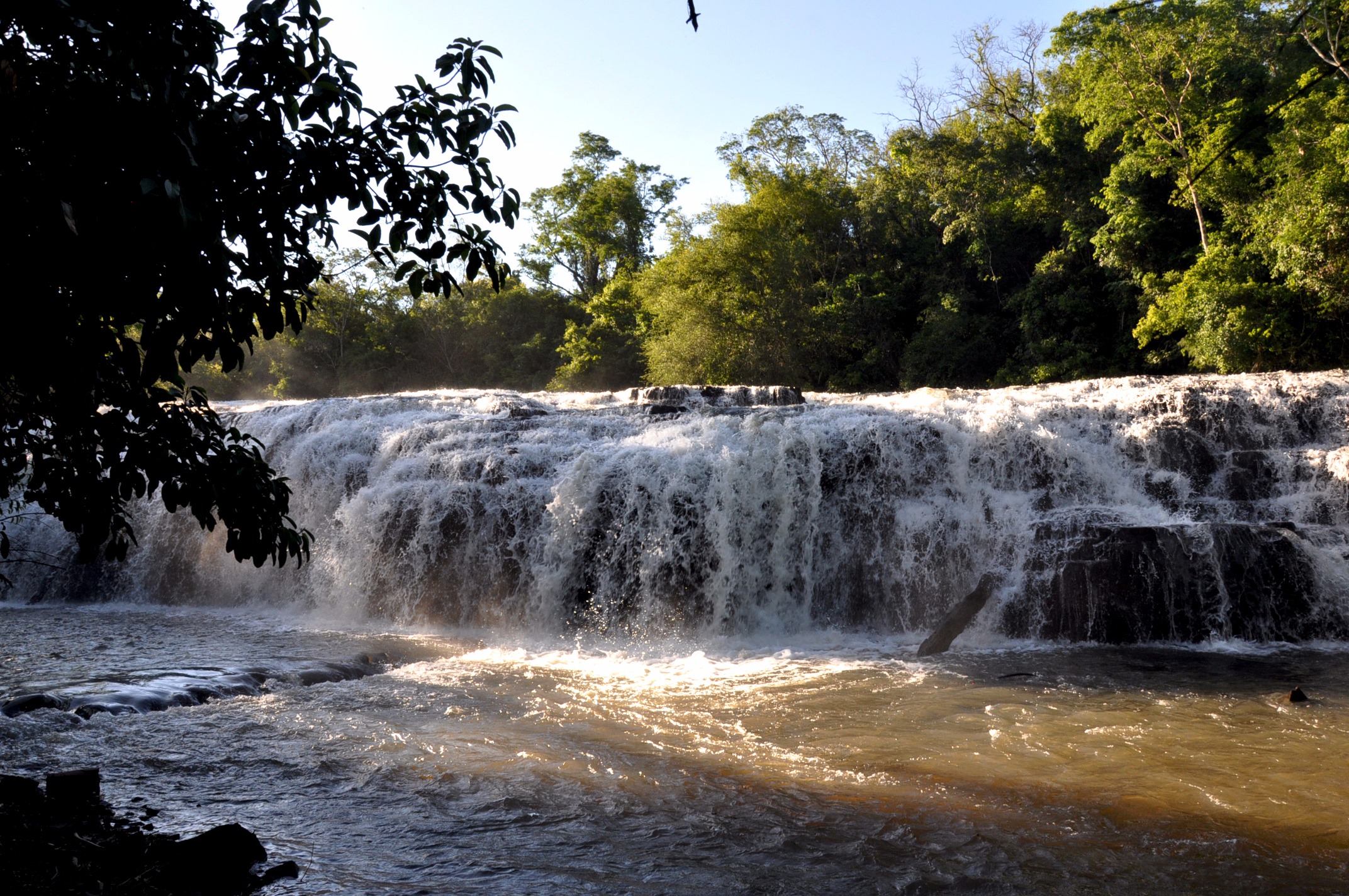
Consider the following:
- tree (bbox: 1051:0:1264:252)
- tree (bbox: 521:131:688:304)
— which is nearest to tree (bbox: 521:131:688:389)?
tree (bbox: 521:131:688:304)

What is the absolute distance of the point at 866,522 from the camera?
11.4 m

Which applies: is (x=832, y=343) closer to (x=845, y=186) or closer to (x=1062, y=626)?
(x=845, y=186)

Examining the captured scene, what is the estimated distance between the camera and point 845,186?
35.2 m

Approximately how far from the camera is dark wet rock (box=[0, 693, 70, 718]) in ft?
20.5

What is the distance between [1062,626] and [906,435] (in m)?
3.38

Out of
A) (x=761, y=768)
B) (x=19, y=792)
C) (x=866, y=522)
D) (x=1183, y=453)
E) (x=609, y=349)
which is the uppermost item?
(x=609, y=349)

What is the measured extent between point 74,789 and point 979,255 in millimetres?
28823

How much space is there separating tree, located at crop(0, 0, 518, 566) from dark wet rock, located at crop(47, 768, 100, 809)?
1.54 meters

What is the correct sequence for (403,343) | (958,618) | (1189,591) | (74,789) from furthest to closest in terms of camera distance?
(403,343), (958,618), (1189,591), (74,789)

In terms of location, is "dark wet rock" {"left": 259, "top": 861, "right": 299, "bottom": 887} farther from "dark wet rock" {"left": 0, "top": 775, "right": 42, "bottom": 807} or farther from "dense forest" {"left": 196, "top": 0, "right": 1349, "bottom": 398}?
"dense forest" {"left": 196, "top": 0, "right": 1349, "bottom": 398}

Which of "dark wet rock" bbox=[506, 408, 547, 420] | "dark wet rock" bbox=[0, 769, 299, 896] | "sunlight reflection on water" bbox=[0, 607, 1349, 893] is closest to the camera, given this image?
"dark wet rock" bbox=[0, 769, 299, 896]

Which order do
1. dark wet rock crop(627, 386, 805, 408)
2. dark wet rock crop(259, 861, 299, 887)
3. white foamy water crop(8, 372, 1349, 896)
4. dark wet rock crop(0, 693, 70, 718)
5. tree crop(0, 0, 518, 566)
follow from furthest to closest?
dark wet rock crop(627, 386, 805, 408), dark wet rock crop(0, 693, 70, 718), white foamy water crop(8, 372, 1349, 896), dark wet rock crop(259, 861, 299, 887), tree crop(0, 0, 518, 566)

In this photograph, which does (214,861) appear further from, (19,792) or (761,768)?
(761,768)

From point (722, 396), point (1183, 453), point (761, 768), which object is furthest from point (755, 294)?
point (761, 768)
